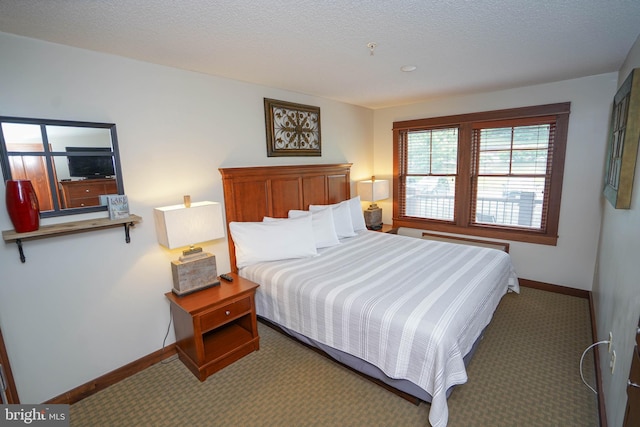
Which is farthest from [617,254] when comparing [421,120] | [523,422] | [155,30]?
[155,30]

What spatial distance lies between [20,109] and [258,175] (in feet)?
5.72

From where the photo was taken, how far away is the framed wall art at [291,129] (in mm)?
3201

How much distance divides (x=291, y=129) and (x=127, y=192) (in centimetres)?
182

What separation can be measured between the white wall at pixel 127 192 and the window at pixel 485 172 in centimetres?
263

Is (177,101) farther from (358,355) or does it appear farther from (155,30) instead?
(358,355)

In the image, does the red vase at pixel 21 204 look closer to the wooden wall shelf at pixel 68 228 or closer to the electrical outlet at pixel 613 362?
the wooden wall shelf at pixel 68 228

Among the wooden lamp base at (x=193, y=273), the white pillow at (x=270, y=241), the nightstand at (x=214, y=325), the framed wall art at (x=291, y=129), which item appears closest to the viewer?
the nightstand at (x=214, y=325)

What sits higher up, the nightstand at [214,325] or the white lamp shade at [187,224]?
the white lamp shade at [187,224]

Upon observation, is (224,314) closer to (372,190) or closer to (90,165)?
(90,165)

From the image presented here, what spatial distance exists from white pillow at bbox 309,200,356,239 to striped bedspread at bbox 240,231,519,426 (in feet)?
1.68

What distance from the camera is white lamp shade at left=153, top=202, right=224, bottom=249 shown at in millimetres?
2176

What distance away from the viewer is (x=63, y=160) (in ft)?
6.44

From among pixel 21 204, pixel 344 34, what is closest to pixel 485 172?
pixel 344 34

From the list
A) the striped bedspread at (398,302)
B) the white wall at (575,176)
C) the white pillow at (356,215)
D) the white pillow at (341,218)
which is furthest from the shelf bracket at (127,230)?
the white wall at (575,176)
